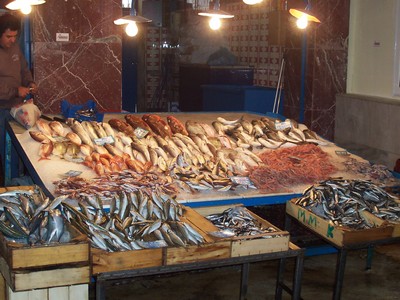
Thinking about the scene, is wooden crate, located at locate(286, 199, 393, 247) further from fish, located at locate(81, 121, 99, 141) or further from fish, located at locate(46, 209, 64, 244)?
fish, located at locate(81, 121, 99, 141)

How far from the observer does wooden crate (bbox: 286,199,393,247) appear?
442 centimetres

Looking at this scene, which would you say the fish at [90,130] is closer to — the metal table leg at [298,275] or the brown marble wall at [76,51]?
the brown marble wall at [76,51]

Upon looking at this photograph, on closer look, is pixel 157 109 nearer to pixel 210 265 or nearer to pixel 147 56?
pixel 147 56

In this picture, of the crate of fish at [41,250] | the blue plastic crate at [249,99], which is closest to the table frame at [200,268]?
the crate of fish at [41,250]

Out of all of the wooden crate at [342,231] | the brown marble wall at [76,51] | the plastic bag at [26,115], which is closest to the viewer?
the wooden crate at [342,231]

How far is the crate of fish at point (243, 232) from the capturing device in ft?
13.5

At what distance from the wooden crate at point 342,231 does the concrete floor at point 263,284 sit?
3.82 feet

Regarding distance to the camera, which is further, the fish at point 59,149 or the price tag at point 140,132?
the price tag at point 140,132

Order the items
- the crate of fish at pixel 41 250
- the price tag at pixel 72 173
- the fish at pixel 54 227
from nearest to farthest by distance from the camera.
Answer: the crate of fish at pixel 41 250, the fish at pixel 54 227, the price tag at pixel 72 173

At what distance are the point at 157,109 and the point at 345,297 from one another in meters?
12.1

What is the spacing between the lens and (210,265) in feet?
13.0

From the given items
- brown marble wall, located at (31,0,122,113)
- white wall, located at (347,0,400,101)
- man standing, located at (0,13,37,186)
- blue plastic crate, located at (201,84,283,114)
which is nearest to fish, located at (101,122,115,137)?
man standing, located at (0,13,37,186)

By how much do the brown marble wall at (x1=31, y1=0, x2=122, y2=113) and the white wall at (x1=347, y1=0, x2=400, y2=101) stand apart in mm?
3655

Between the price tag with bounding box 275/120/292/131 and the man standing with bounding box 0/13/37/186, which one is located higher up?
the man standing with bounding box 0/13/37/186
